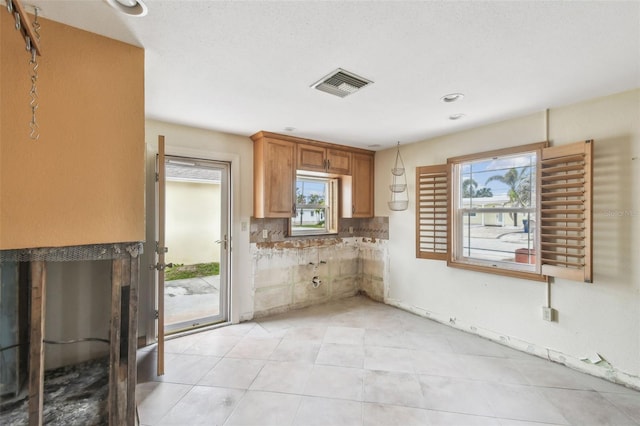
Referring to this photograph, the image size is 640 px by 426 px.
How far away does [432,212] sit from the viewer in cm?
353

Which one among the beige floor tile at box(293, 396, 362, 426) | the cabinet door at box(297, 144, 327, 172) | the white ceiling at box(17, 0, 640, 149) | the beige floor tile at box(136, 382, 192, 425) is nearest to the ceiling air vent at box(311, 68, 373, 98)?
the white ceiling at box(17, 0, 640, 149)

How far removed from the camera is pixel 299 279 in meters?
4.01

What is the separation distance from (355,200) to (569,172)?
96.1 inches

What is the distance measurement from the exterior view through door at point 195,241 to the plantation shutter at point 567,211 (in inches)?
133

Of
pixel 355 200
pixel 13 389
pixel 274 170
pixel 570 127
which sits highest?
pixel 570 127

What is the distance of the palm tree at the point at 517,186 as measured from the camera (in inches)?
111

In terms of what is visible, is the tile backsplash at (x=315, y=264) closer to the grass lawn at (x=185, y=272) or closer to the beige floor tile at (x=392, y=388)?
the grass lawn at (x=185, y=272)

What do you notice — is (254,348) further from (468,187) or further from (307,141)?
(468,187)

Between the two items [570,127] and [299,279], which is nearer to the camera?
[570,127]

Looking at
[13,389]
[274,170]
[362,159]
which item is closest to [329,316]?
[274,170]

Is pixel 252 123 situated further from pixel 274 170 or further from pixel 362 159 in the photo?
pixel 362 159

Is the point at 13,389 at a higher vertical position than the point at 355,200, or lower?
lower

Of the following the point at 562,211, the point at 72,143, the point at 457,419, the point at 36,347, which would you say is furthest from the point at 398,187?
the point at 36,347

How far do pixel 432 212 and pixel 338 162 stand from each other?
1469 mm
